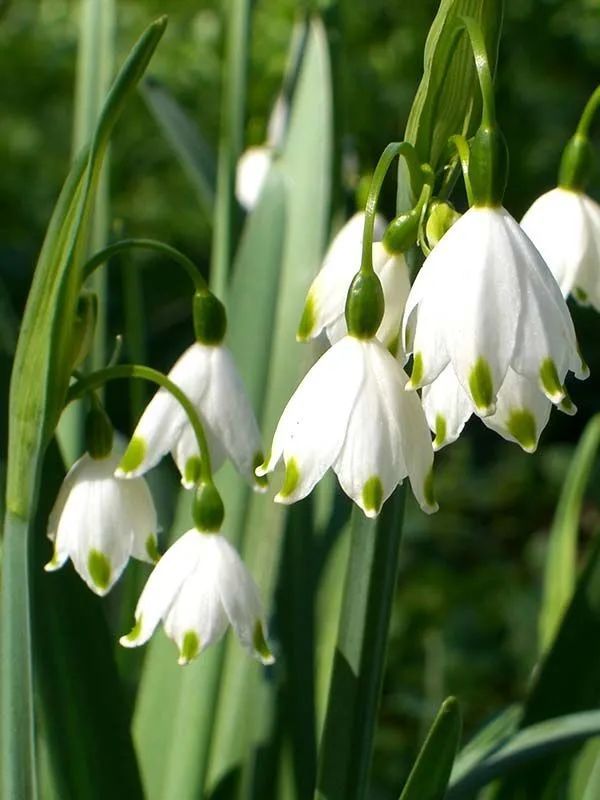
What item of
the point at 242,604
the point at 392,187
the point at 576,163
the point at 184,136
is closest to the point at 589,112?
the point at 576,163

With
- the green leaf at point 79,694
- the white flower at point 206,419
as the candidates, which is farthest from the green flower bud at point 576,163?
the green leaf at point 79,694

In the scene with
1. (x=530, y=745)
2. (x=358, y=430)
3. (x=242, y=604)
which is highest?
(x=358, y=430)

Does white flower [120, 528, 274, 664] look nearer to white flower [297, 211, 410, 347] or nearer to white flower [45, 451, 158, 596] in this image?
white flower [45, 451, 158, 596]

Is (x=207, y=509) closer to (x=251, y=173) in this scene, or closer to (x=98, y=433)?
(x=98, y=433)

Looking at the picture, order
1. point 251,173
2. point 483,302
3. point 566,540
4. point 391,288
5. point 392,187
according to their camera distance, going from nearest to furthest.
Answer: point 483,302 < point 391,288 < point 566,540 < point 251,173 < point 392,187

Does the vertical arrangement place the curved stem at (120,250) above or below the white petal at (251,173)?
below

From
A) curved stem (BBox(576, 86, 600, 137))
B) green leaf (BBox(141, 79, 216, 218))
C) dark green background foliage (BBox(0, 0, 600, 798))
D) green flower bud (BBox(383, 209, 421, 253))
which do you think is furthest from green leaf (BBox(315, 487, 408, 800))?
dark green background foliage (BBox(0, 0, 600, 798))

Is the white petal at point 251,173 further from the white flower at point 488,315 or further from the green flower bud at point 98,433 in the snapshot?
the white flower at point 488,315
